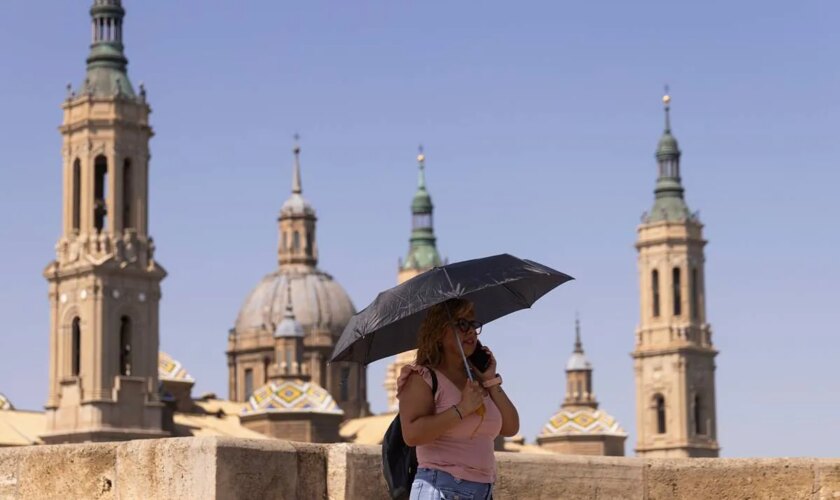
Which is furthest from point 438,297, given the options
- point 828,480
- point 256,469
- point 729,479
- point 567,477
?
point 828,480

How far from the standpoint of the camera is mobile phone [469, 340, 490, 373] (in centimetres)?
666

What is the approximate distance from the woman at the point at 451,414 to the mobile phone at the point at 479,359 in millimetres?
18

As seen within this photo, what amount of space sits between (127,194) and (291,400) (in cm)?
1206

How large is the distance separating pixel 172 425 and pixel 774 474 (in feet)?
213

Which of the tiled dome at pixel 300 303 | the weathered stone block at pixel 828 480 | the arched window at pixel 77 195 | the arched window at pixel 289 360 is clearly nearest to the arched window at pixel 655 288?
the tiled dome at pixel 300 303

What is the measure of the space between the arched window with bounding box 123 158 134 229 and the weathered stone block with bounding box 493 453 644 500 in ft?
211

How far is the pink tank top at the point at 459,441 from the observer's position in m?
6.49

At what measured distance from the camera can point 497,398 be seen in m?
6.60

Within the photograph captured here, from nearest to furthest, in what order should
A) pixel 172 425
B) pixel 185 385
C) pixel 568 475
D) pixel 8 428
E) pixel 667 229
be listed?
1. pixel 568 475
2. pixel 8 428
3. pixel 172 425
4. pixel 185 385
5. pixel 667 229

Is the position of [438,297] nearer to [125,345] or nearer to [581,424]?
[125,345]

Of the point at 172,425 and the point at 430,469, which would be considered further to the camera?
the point at 172,425

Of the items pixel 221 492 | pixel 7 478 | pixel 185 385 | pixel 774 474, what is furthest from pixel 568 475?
pixel 185 385

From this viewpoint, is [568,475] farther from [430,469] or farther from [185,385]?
[185,385]

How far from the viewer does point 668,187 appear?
100 m
